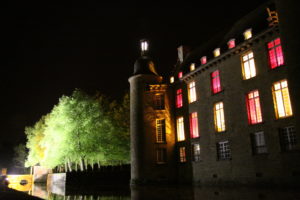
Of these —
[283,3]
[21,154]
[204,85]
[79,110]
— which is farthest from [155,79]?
[21,154]

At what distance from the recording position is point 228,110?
24125 mm

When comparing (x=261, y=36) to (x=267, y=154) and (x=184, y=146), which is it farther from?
(x=184, y=146)

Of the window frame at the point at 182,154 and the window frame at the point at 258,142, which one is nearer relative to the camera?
the window frame at the point at 258,142

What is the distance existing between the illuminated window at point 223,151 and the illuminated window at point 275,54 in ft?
25.4

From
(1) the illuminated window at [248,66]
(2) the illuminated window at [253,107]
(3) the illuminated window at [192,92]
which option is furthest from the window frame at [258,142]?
(3) the illuminated window at [192,92]

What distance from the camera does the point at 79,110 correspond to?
Answer: 3584 cm

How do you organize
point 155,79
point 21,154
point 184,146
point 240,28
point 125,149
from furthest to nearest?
point 21,154, point 125,149, point 155,79, point 184,146, point 240,28

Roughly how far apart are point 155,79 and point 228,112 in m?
12.0

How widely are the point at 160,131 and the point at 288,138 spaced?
50.0ft

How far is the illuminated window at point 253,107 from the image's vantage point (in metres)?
21.6

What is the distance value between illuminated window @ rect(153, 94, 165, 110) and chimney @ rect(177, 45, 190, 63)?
6349 mm

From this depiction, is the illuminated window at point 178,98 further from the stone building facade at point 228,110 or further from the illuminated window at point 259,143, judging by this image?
the illuminated window at point 259,143

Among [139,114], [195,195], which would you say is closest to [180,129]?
[139,114]

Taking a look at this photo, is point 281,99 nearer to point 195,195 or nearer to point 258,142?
point 258,142
